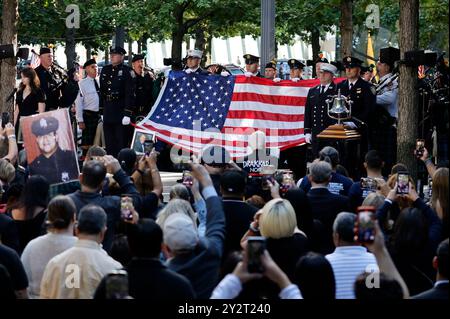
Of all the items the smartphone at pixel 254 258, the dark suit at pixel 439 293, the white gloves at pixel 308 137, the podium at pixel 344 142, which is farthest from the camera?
the white gloves at pixel 308 137

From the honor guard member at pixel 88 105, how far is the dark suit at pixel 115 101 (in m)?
1.02

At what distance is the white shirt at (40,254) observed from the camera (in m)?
7.64

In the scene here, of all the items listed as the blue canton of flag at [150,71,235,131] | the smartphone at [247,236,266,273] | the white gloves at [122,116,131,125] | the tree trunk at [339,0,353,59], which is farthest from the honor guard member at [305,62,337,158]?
the smartphone at [247,236,266,273]

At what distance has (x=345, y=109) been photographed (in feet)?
51.2

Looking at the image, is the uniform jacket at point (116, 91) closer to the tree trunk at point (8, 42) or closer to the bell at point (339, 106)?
the tree trunk at point (8, 42)

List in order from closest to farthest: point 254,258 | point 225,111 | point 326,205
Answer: point 254,258
point 326,205
point 225,111

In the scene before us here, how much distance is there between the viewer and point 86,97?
765 inches

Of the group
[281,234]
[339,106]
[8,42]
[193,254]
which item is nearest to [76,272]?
[193,254]

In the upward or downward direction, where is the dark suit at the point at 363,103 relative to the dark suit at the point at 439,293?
upward

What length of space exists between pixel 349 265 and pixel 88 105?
12560 mm

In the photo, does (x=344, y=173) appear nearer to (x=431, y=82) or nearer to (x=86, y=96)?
(x=431, y=82)

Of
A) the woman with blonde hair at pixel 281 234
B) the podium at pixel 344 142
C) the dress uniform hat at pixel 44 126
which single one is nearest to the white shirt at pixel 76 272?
the woman with blonde hair at pixel 281 234

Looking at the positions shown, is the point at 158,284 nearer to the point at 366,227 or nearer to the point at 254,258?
the point at 254,258

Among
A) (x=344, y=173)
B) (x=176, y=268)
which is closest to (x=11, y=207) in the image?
(x=176, y=268)
